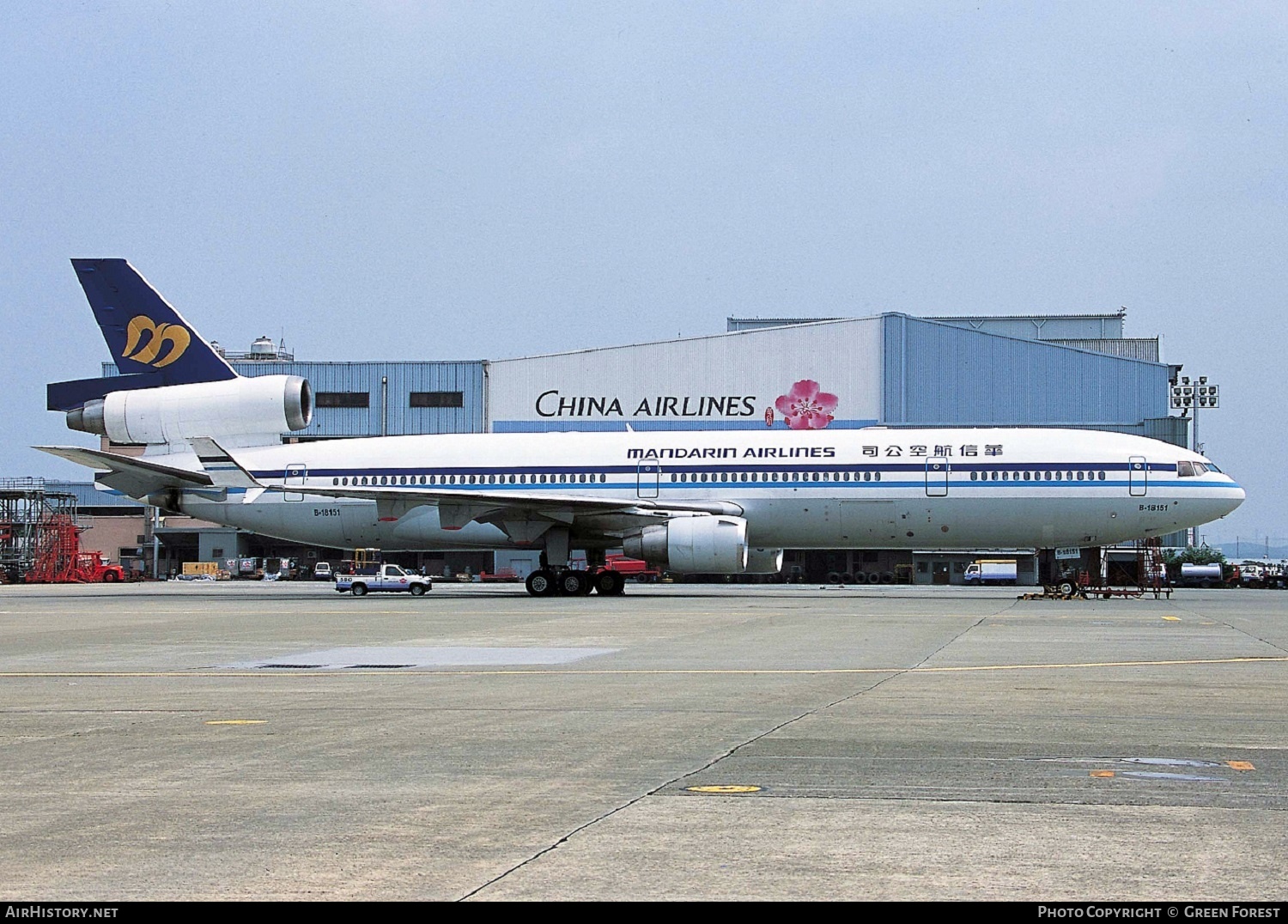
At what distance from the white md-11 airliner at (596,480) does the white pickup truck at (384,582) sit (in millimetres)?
5993

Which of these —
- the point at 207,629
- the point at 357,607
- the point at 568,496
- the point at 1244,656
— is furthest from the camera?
the point at 568,496

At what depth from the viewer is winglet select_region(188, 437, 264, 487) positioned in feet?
127

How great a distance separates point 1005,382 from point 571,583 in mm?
36937

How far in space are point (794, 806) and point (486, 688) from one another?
258 inches

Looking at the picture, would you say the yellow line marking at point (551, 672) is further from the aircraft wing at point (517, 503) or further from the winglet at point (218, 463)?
the winglet at point (218, 463)

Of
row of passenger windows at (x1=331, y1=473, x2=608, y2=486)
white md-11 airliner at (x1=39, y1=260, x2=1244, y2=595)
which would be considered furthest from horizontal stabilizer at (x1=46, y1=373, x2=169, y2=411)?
row of passenger windows at (x1=331, y1=473, x2=608, y2=486)

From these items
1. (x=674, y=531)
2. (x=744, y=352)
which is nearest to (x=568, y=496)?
(x=674, y=531)

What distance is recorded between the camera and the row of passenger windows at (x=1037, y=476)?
113 ft

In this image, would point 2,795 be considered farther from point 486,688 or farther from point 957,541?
point 957,541

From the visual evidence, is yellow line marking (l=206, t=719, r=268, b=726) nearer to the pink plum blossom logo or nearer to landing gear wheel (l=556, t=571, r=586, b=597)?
landing gear wheel (l=556, t=571, r=586, b=597)

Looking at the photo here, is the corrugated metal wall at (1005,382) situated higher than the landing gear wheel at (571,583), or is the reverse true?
the corrugated metal wall at (1005,382)

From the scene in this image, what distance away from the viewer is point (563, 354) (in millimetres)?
72188

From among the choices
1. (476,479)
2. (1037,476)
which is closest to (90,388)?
(476,479)

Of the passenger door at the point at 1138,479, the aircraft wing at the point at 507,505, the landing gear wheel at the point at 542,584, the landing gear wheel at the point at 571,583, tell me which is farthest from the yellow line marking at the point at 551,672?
the landing gear wheel at the point at 571,583
